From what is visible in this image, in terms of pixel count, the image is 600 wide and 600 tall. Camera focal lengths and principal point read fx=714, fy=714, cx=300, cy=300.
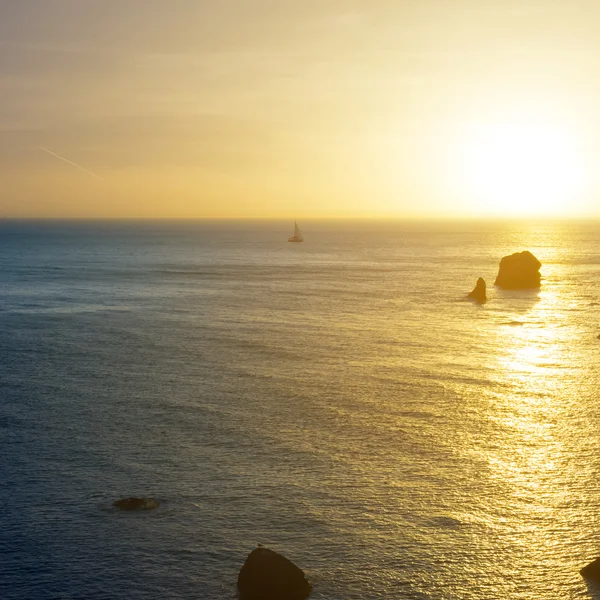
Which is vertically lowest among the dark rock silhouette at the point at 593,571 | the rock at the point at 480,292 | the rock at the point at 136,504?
the dark rock silhouette at the point at 593,571

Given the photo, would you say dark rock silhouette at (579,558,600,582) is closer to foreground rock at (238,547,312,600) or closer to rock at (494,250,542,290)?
foreground rock at (238,547,312,600)

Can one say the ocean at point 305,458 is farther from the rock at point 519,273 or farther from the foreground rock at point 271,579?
the rock at point 519,273

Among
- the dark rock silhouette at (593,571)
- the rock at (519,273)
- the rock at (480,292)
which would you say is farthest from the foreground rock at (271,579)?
the rock at (519,273)

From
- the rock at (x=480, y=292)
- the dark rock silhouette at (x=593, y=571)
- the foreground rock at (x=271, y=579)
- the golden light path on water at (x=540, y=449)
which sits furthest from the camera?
the rock at (x=480, y=292)

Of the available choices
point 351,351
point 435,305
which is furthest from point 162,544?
point 435,305

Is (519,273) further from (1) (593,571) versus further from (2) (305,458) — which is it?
(1) (593,571)

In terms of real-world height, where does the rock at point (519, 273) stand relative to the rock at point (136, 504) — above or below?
above

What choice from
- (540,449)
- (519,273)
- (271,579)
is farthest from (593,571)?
(519,273)
